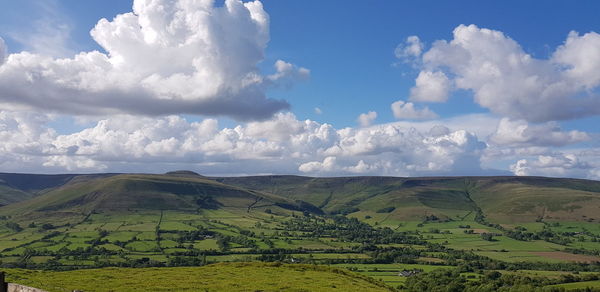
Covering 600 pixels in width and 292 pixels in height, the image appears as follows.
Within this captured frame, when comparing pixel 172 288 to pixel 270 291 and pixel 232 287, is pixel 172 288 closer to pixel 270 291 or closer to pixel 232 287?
pixel 232 287

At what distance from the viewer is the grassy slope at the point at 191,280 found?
53344mm

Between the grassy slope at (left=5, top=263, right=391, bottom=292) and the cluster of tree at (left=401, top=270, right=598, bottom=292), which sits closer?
the grassy slope at (left=5, top=263, right=391, bottom=292)

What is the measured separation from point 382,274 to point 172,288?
478ft

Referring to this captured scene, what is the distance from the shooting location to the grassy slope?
53.3m

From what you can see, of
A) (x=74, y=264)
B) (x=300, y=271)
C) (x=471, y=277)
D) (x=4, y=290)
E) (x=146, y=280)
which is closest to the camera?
(x=4, y=290)

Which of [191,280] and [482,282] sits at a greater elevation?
[191,280]

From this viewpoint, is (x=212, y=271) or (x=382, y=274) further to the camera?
(x=382, y=274)

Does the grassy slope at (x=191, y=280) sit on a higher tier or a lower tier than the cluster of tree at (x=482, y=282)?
higher

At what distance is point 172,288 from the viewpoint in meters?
52.6

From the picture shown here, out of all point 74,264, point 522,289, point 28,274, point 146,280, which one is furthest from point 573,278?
point 74,264

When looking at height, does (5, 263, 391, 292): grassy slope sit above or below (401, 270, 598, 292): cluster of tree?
above

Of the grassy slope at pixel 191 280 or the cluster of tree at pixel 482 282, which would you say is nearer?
the grassy slope at pixel 191 280

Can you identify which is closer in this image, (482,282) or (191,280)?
Answer: (191,280)

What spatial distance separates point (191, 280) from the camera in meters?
58.7
